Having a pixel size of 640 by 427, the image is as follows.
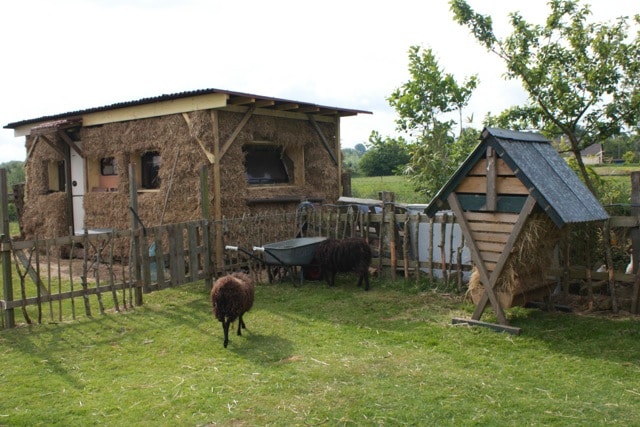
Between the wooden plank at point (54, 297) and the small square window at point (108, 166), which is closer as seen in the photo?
the wooden plank at point (54, 297)

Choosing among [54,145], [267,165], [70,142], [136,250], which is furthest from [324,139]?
[54,145]

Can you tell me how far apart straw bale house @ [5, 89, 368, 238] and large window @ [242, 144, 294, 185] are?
0.09 feet

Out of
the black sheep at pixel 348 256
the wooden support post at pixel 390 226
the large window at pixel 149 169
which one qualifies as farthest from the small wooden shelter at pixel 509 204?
the large window at pixel 149 169

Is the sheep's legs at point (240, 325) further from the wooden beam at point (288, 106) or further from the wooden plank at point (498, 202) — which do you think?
the wooden beam at point (288, 106)

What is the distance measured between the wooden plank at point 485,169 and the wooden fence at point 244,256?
1.76m

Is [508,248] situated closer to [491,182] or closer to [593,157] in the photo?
[491,182]

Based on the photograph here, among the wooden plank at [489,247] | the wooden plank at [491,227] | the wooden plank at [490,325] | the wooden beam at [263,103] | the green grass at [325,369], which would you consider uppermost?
the wooden beam at [263,103]

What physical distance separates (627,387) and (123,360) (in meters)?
5.22

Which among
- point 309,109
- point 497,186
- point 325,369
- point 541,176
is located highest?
point 309,109

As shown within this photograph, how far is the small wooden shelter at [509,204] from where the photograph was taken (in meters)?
6.73

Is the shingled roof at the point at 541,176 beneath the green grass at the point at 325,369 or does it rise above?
above

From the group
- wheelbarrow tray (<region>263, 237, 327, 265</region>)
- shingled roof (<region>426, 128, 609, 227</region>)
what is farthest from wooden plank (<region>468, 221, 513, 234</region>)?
wheelbarrow tray (<region>263, 237, 327, 265</region>)

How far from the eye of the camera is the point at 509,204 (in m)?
6.95

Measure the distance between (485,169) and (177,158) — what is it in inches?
297
